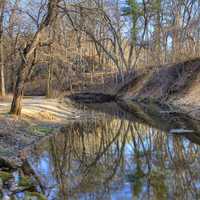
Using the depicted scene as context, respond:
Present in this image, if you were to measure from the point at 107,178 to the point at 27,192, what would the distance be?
2.68 meters

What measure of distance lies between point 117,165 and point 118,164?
0.12 meters

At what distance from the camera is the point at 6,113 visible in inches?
778

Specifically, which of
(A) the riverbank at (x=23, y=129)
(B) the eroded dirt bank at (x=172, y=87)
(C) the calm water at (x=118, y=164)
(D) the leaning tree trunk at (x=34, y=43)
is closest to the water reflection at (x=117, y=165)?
(C) the calm water at (x=118, y=164)

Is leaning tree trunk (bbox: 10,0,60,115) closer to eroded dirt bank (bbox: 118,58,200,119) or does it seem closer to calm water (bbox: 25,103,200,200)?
calm water (bbox: 25,103,200,200)

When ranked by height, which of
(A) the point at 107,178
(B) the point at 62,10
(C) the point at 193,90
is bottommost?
(A) the point at 107,178

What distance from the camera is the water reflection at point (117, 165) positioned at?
9.54m

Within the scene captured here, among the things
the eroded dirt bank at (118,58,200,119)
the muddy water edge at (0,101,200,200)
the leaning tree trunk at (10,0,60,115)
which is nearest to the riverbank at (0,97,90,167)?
the muddy water edge at (0,101,200,200)

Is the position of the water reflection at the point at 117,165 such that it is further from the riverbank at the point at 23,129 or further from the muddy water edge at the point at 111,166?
the riverbank at the point at 23,129

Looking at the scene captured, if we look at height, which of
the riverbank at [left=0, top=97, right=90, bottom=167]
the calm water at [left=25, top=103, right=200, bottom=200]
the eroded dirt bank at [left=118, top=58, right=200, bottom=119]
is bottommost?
the calm water at [left=25, top=103, right=200, bottom=200]

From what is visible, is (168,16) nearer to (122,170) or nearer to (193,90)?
(193,90)

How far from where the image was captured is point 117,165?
12531 mm

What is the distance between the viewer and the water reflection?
31.3ft

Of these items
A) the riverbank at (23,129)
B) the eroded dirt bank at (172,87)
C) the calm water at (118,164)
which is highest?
the eroded dirt bank at (172,87)

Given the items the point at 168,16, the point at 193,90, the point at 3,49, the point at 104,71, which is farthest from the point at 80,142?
the point at 104,71
